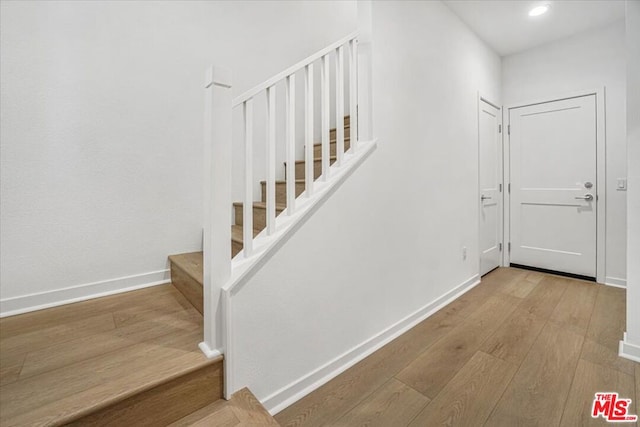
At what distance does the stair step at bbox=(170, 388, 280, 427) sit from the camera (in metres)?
1.04

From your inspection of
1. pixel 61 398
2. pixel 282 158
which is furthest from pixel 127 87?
pixel 61 398

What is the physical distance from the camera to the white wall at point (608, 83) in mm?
2844

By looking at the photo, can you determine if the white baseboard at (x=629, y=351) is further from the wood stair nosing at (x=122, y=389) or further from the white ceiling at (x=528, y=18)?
the white ceiling at (x=528, y=18)

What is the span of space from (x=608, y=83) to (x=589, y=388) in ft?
10.3

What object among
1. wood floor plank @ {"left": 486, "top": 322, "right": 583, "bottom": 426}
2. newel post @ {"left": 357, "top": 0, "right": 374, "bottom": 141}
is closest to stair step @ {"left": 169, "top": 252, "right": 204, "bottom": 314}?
newel post @ {"left": 357, "top": 0, "right": 374, "bottom": 141}

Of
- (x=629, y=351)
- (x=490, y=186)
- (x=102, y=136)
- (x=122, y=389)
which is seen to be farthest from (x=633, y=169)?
(x=102, y=136)

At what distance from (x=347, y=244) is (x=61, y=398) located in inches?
53.1

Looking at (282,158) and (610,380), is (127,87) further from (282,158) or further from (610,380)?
(610,380)

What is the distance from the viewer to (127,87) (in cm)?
179

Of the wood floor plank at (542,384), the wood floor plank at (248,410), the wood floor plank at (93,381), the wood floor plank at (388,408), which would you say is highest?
the wood floor plank at (93,381)

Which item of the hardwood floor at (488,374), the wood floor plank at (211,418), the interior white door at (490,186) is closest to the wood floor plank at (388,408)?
the hardwood floor at (488,374)

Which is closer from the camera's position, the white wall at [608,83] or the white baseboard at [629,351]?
the white baseboard at [629,351]

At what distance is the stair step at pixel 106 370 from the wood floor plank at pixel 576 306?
8.27ft

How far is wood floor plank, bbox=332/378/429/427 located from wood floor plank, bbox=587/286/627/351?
1.48 meters
